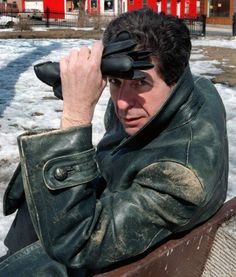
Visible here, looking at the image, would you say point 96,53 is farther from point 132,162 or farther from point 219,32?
point 219,32

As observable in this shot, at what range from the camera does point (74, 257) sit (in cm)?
142

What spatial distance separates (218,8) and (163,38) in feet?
127

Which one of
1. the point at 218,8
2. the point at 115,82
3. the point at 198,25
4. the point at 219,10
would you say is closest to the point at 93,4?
the point at 218,8

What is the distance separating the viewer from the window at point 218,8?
37188mm

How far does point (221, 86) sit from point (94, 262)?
7546 millimetres

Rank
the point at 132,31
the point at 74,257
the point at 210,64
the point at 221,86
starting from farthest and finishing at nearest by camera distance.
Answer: the point at 210,64 < the point at 221,86 < the point at 132,31 < the point at 74,257

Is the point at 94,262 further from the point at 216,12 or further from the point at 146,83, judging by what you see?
the point at 216,12

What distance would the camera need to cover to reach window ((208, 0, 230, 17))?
37188mm

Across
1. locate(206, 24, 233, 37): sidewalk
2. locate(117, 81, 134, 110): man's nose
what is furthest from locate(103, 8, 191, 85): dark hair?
locate(206, 24, 233, 37): sidewalk

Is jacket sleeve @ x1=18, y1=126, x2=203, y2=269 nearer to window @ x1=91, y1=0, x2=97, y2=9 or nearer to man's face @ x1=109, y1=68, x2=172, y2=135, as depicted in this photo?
man's face @ x1=109, y1=68, x2=172, y2=135

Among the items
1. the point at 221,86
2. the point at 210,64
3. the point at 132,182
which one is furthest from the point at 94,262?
the point at 210,64

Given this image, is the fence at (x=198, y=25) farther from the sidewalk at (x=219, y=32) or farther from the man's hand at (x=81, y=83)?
the man's hand at (x=81, y=83)

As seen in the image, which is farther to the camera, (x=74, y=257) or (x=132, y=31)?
(x=132, y=31)

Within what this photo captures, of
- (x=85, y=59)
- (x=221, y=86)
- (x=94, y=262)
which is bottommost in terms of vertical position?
(x=221, y=86)
